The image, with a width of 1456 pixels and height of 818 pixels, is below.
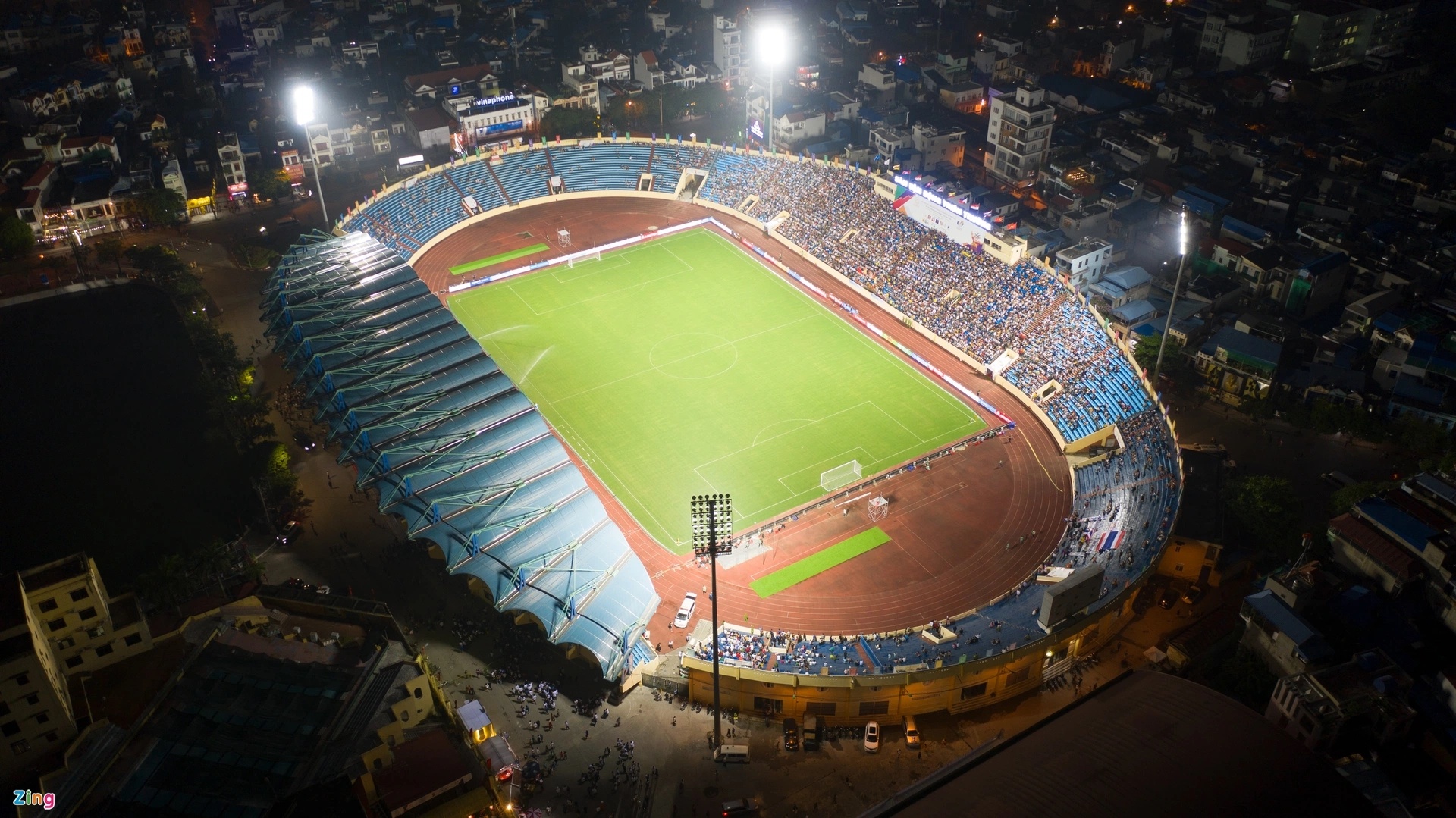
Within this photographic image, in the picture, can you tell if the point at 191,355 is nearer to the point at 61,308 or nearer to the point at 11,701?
the point at 61,308

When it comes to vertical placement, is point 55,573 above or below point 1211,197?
above

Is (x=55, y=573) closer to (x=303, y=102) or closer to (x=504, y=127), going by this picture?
(x=303, y=102)

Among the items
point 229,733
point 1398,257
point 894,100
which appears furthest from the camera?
point 894,100

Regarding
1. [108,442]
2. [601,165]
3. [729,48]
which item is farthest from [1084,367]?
[729,48]

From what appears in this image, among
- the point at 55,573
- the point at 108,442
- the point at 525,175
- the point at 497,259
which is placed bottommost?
the point at 108,442

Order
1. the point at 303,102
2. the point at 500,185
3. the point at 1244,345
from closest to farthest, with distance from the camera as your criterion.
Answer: the point at 1244,345 < the point at 303,102 < the point at 500,185

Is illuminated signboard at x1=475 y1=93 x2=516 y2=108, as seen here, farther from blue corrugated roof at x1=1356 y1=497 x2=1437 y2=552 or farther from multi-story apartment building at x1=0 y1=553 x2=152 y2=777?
blue corrugated roof at x1=1356 y1=497 x2=1437 y2=552

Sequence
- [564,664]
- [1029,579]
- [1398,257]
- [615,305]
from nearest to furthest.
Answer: [564,664]
[1029,579]
[1398,257]
[615,305]

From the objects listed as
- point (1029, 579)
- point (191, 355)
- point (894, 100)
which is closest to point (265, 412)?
point (191, 355)
